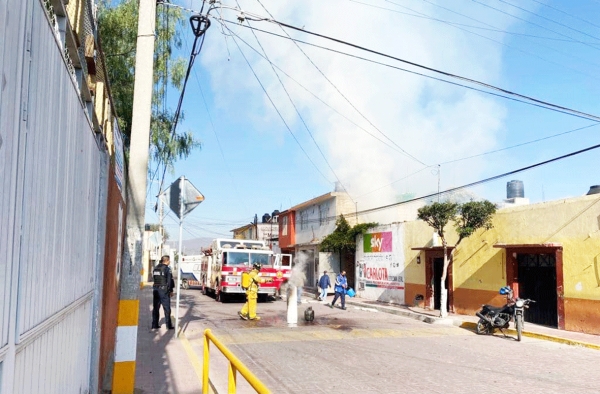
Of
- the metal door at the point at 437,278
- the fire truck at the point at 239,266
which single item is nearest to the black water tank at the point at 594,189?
the metal door at the point at 437,278

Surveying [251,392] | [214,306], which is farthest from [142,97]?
[214,306]

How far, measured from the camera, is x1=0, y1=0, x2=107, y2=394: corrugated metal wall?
2.02 metres

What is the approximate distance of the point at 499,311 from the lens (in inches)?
565

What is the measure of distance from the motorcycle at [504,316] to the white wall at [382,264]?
31.8 ft

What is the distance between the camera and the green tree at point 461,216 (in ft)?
57.1

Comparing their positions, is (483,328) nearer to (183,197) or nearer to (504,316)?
(504,316)

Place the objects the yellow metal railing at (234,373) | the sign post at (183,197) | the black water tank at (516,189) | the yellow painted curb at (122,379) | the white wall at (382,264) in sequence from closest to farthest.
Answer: the yellow metal railing at (234,373) → the yellow painted curb at (122,379) → the sign post at (183,197) → the white wall at (382,264) → the black water tank at (516,189)

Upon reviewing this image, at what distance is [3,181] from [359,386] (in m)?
6.92

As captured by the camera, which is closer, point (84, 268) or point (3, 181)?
point (3, 181)

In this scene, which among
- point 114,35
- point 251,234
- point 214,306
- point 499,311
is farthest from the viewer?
point 251,234

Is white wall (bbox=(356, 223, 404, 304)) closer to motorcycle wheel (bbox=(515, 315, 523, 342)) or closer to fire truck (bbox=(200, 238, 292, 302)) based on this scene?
fire truck (bbox=(200, 238, 292, 302))

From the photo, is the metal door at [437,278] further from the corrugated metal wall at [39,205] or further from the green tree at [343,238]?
the corrugated metal wall at [39,205]

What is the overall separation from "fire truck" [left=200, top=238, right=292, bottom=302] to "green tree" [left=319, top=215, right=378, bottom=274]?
5848mm

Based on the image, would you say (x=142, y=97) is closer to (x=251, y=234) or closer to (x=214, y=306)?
(x=214, y=306)
